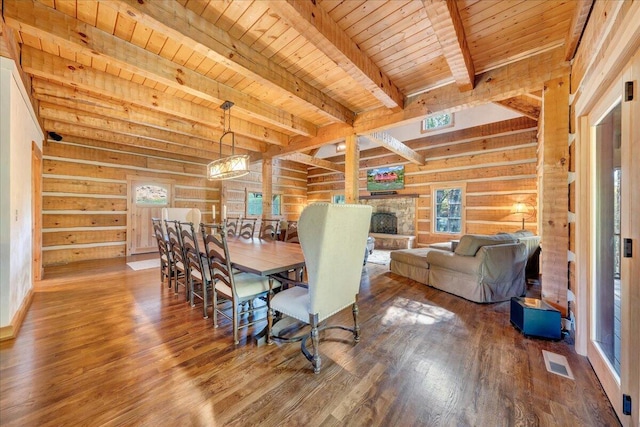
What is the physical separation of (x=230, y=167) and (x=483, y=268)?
3.66 m

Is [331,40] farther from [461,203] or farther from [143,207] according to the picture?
[143,207]

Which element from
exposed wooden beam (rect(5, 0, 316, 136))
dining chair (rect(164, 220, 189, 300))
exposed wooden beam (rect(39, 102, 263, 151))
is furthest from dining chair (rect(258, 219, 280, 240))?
exposed wooden beam (rect(39, 102, 263, 151))

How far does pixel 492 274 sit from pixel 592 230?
57.1 inches

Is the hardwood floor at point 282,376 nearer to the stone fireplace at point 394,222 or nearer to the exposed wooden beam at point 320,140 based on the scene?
the exposed wooden beam at point 320,140

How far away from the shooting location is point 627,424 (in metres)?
1.34

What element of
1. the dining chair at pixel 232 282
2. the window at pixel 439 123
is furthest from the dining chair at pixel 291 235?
the window at pixel 439 123

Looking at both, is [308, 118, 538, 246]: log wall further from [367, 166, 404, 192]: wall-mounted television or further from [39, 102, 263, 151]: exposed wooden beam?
[39, 102, 263, 151]: exposed wooden beam

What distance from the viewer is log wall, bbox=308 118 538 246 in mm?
5723

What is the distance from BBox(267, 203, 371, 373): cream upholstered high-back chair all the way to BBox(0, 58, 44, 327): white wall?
97.9 inches

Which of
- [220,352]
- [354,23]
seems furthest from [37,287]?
[354,23]

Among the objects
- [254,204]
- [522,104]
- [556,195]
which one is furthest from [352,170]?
[254,204]

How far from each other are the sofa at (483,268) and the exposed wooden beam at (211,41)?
2936 millimetres

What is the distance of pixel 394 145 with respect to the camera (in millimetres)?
5543

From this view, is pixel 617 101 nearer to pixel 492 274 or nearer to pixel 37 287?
pixel 492 274
